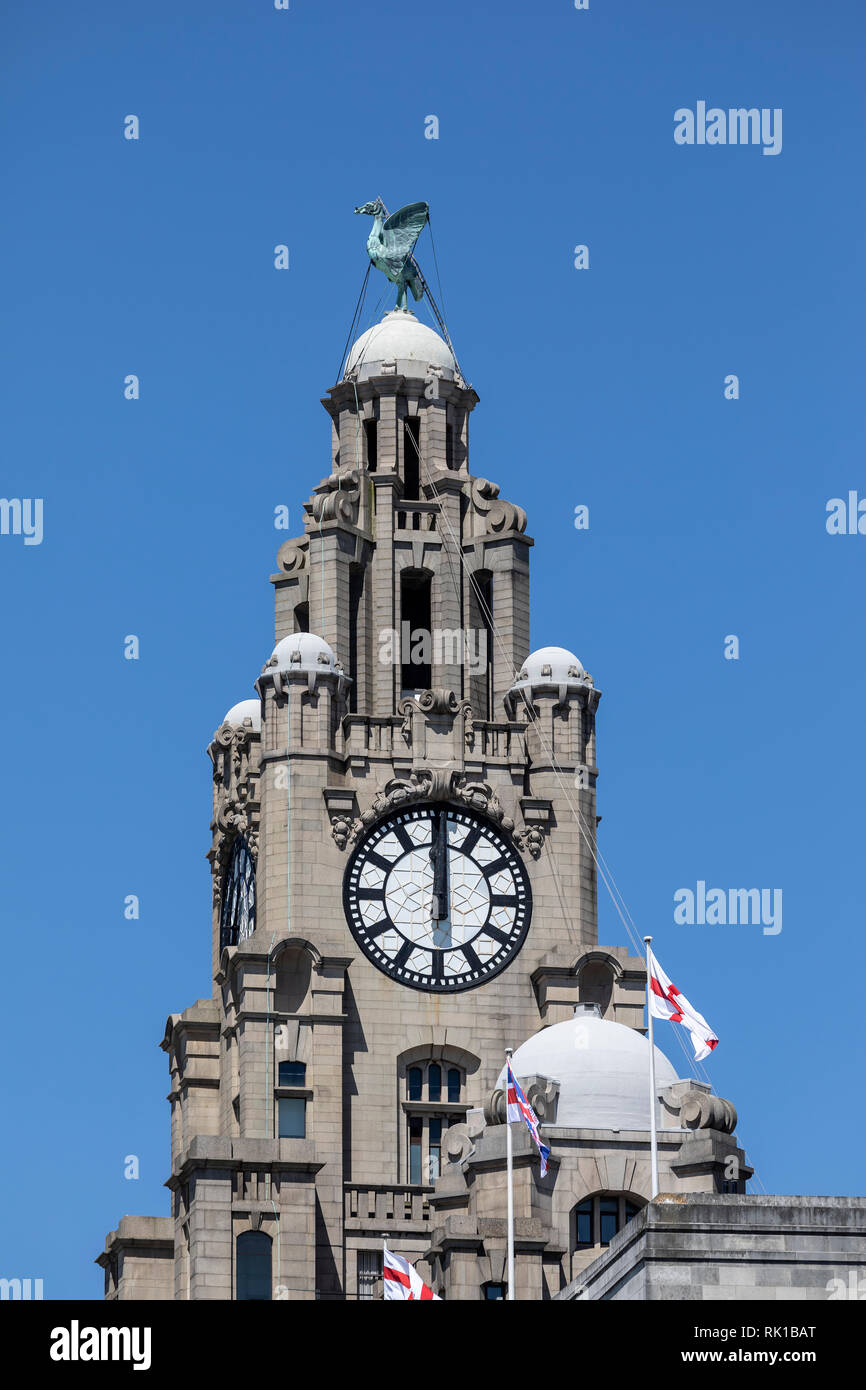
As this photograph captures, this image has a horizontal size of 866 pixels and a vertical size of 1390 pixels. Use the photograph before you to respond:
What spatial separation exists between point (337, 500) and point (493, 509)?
5493mm

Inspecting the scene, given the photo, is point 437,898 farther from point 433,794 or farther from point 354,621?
point 354,621


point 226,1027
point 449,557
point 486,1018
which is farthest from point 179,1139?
point 449,557

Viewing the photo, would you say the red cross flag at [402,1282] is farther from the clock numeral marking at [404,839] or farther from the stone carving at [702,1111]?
the clock numeral marking at [404,839]

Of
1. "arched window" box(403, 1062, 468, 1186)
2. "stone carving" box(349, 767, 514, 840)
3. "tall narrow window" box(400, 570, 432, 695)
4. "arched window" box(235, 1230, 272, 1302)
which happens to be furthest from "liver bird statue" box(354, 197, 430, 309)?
"arched window" box(235, 1230, 272, 1302)

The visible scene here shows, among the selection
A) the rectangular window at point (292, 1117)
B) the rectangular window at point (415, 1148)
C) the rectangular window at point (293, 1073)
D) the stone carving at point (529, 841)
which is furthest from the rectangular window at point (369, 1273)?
the stone carving at point (529, 841)

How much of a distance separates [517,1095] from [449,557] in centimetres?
3008

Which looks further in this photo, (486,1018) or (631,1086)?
(486,1018)

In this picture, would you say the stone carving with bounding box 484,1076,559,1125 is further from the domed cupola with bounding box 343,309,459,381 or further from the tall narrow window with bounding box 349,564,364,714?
the domed cupola with bounding box 343,309,459,381

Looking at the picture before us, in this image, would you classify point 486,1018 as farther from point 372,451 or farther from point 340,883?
point 372,451

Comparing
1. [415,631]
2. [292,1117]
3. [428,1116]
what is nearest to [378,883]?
[428,1116]

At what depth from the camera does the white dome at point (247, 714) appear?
379 ft

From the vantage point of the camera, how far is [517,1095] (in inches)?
3605

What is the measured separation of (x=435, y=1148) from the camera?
351 feet

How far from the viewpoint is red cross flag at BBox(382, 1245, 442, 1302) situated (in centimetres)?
8738
